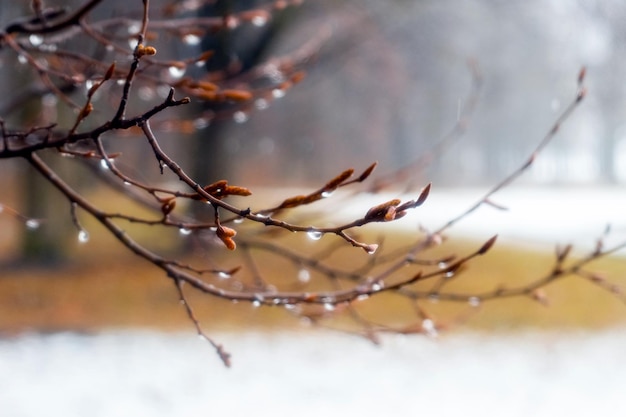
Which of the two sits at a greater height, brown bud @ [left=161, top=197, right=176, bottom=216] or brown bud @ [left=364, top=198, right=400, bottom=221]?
brown bud @ [left=161, top=197, right=176, bottom=216]

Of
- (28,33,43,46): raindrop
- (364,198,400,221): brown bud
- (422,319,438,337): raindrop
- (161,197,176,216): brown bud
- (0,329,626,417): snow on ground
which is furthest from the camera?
(0,329,626,417): snow on ground

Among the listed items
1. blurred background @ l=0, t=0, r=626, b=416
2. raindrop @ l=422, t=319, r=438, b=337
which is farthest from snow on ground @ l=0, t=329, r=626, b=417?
raindrop @ l=422, t=319, r=438, b=337

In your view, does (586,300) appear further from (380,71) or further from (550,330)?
(380,71)

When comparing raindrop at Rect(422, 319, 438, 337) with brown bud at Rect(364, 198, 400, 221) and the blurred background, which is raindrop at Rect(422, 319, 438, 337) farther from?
brown bud at Rect(364, 198, 400, 221)

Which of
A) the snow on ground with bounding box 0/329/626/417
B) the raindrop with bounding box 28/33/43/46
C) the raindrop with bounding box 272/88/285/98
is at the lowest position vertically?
the snow on ground with bounding box 0/329/626/417

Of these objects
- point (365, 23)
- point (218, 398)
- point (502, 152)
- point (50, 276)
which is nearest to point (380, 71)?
point (365, 23)

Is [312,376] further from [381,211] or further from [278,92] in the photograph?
[381,211]

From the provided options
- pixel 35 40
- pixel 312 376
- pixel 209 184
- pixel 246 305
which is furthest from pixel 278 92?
pixel 246 305

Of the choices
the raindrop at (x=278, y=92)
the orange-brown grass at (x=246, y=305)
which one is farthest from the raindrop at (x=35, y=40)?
the orange-brown grass at (x=246, y=305)

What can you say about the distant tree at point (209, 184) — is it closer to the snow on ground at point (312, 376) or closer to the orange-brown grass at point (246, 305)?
the snow on ground at point (312, 376)
